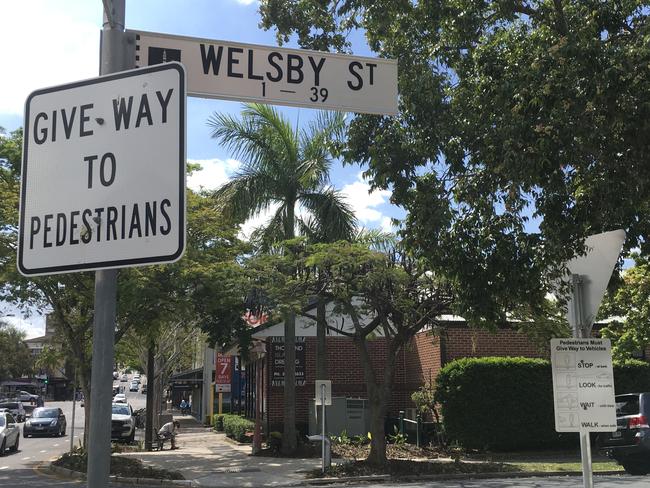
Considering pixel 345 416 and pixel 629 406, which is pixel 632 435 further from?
pixel 345 416

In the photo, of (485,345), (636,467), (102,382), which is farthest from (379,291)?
(102,382)

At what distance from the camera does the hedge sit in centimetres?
2084

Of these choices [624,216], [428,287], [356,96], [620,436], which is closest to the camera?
[356,96]

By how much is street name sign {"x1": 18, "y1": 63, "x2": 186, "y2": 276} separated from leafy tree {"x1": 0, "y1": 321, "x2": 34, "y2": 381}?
292ft

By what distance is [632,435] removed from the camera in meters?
15.2

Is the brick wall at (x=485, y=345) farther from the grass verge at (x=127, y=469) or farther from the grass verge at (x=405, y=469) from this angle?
the grass verge at (x=127, y=469)

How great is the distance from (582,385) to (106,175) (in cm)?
398

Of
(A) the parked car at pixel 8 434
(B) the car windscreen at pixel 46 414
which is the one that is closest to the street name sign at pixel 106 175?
(A) the parked car at pixel 8 434

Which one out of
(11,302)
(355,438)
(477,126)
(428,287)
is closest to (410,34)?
(477,126)

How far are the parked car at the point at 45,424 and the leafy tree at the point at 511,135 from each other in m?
32.6

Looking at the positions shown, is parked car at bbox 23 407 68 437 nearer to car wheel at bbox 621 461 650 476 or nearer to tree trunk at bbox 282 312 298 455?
tree trunk at bbox 282 312 298 455

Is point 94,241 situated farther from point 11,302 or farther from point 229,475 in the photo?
point 11,302

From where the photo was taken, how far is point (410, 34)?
10570 mm

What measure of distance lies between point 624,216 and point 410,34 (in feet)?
13.6
